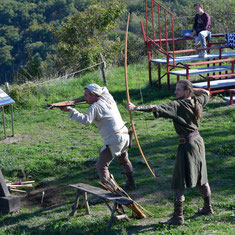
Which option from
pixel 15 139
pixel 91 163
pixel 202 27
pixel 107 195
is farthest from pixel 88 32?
pixel 107 195

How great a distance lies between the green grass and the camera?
5133 millimetres

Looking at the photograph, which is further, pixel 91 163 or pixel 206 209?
pixel 91 163

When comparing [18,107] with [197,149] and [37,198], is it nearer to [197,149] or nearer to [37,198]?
[37,198]

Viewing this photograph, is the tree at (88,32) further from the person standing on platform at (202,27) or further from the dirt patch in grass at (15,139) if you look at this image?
the dirt patch in grass at (15,139)

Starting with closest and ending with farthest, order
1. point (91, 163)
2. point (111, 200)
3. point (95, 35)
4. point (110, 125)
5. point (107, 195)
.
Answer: point (111, 200), point (107, 195), point (110, 125), point (91, 163), point (95, 35)

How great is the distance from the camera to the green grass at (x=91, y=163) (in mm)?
5133

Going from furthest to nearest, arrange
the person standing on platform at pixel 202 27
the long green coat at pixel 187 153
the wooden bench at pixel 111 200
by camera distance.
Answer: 1. the person standing on platform at pixel 202 27
2. the wooden bench at pixel 111 200
3. the long green coat at pixel 187 153

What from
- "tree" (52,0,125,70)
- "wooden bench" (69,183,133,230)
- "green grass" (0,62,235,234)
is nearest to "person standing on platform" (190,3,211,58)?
"green grass" (0,62,235,234)

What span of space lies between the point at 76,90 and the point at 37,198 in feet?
24.7

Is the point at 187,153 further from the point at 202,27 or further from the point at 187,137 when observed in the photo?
the point at 202,27

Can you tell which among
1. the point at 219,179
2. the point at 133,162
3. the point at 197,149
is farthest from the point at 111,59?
the point at 197,149

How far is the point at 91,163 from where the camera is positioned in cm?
784

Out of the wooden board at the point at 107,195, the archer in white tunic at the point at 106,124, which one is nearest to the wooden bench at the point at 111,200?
the wooden board at the point at 107,195

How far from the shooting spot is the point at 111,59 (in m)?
19.8
